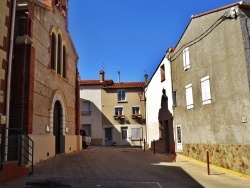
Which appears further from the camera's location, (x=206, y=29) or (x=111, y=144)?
(x=111, y=144)

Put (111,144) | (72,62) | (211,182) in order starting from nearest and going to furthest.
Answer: (211,182) < (72,62) < (111,144)

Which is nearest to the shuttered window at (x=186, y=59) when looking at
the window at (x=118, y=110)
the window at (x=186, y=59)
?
the window at (x=186, y=59)

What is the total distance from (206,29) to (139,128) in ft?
74.3

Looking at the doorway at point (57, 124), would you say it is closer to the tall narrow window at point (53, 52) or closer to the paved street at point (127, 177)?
the tall narrow window at point (53, 52)

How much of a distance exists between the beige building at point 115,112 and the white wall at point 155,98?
23.3ft

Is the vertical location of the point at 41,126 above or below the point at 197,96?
below

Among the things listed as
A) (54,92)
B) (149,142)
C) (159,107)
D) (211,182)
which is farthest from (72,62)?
(211,182)

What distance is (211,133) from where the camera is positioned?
15.1m

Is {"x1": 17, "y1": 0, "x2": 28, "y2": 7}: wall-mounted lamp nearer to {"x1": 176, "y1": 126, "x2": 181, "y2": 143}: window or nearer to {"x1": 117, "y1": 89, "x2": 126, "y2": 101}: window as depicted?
{"x1": 176, "y1": 126, "x2": 181, "y2": 143}: window

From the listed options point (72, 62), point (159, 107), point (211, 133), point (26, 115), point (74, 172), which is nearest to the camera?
point (74, 172)

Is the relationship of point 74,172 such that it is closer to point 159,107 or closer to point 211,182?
point 211,182

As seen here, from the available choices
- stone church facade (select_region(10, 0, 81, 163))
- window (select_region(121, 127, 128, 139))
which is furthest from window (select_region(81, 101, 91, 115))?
stone church facade (select_region(10, 0, 81, 163))

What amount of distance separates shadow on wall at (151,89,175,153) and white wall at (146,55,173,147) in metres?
0.72

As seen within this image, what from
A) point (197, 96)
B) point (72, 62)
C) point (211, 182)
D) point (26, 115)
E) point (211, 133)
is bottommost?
point (211, 182)
